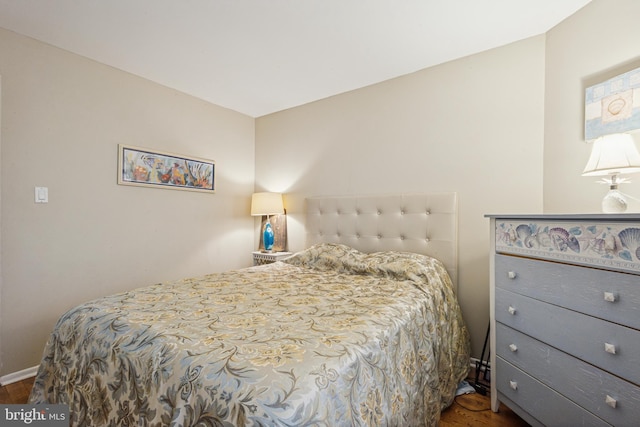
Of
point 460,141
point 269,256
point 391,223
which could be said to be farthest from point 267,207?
point 460,141

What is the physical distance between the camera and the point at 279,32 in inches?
75.3

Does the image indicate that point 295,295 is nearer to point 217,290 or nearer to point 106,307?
point 217,290

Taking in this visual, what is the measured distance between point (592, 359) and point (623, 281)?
33 cm

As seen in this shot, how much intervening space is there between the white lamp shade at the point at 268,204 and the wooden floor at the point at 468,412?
2105 mm

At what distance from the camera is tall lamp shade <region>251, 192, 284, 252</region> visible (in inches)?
121

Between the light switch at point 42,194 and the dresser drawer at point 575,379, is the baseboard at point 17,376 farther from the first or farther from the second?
the dresser drawer at point 575,379

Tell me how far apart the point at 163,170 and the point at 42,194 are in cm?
86

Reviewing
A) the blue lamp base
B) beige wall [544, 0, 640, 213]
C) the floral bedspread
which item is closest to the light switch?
the floral bedspread

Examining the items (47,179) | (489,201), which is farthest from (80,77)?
(489,201)

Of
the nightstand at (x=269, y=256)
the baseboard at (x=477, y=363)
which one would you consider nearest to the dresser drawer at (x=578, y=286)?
the baseboard at (x=477, y=363)

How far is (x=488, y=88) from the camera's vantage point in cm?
209

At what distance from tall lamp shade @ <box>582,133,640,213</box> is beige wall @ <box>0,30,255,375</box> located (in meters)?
3.02

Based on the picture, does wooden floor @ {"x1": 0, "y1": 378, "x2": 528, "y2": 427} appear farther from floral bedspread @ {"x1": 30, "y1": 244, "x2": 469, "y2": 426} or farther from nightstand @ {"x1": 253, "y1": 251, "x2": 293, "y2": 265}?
nightstand @ {"x1": 253, "y1": 251, "x2": 293, "y2": 265}

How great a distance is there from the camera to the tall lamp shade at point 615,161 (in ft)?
4.10
